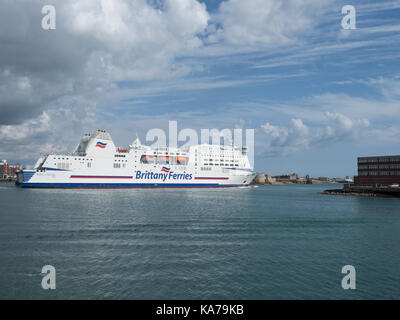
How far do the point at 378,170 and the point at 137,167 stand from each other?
53.0 metres

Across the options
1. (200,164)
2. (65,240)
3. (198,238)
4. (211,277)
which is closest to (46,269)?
(65,240)

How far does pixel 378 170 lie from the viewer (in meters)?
65.3

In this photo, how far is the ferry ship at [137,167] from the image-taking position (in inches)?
2302

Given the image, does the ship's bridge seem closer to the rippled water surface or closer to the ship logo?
the ship logo

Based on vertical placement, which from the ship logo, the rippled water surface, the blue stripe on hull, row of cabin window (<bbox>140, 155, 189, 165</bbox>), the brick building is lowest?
the rippled water surface

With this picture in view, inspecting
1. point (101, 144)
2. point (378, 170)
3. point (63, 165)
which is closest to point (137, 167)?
point (101, 144)

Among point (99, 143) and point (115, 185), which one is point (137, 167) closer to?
point (115, 185)

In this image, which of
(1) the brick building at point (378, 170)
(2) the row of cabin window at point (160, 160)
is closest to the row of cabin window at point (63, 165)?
(2) the row of cabin window at point (160, 160)

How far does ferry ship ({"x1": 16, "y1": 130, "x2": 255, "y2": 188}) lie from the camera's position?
5847 centimetres

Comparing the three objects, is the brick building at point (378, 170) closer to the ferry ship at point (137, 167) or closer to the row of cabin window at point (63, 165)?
the ferry ship at point (137, 167)

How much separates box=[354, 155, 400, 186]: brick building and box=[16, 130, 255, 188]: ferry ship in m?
27.0

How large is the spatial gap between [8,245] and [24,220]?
8.03 metres

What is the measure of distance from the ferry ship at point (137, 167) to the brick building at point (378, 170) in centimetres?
2703

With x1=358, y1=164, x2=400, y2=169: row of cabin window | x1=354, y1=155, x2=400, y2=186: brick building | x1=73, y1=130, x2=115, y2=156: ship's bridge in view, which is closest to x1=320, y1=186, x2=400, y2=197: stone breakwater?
x1=354, y1=155, x2=400, y2=186: brick building
